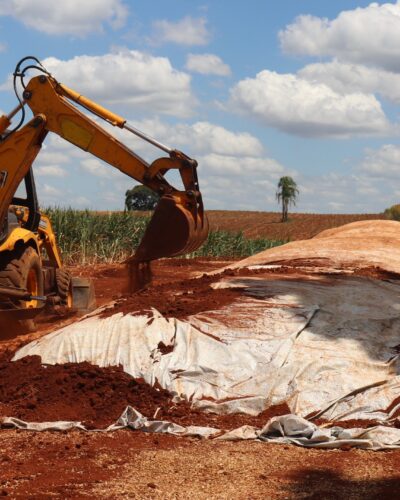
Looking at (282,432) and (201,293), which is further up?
(201,293)

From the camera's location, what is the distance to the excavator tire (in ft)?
32.9

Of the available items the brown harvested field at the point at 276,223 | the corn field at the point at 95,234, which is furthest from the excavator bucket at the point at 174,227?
the brown harvested field at the point at 276,223

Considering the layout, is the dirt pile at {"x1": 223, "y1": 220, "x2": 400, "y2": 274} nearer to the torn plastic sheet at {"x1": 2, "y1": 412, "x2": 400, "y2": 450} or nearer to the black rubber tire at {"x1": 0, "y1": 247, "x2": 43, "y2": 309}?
the black rubber tire at {"x1": 0, "y1": 247, "x2": 43, "y2": 309}

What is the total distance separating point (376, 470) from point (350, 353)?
2.20 metres

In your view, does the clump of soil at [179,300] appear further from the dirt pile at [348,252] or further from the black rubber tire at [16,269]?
the dirt pile at [348,252]

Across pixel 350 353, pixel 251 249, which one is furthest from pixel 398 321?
pixel 251 249

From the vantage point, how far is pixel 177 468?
6.05 metres

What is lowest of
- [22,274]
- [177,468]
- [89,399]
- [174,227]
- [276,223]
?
[177,468]

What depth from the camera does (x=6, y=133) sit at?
10578mm

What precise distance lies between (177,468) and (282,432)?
119 centimetres

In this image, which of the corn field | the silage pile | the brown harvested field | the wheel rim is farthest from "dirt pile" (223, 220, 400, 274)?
the brown harvested field

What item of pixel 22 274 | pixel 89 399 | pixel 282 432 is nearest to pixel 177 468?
pixel 282 432

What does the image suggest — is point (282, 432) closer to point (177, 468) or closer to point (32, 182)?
point (177, 468)

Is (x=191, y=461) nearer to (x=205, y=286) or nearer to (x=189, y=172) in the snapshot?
(x=205, y=286)
